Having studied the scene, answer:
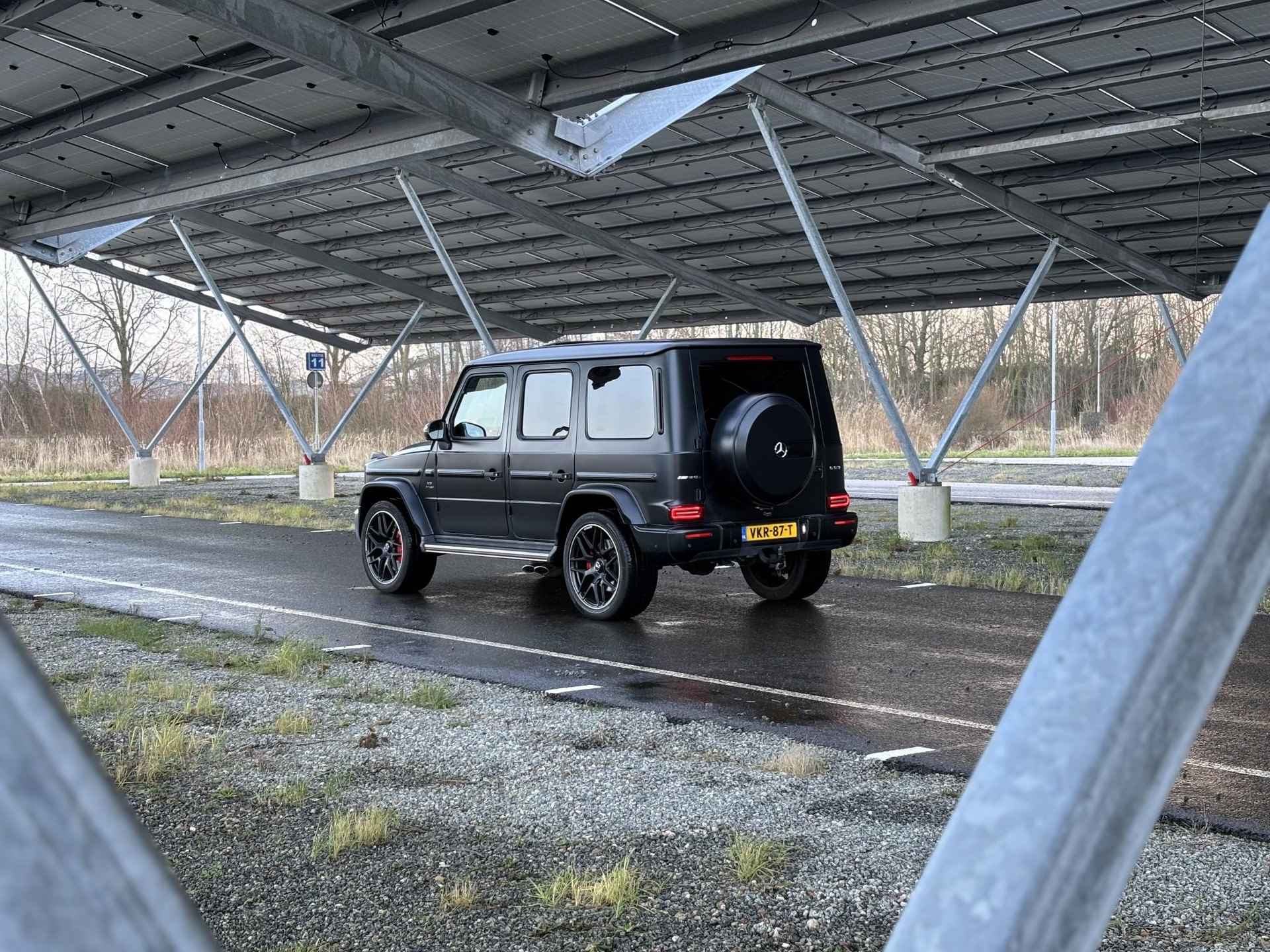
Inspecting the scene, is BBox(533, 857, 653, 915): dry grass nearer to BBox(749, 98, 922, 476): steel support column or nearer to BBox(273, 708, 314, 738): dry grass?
BBox(273, 708, 314, 738): dry grass

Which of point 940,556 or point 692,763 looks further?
point 940,556

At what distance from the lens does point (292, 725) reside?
696 cm

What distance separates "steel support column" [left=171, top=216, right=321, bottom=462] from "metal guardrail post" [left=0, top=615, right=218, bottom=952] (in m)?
24.0

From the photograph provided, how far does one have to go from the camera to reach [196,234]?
26250 millimetres

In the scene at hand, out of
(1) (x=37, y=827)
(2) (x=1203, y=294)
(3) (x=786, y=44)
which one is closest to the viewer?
(1) (x=37, y=827)

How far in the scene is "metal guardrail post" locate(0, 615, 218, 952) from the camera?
53 cm

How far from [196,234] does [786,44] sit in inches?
678

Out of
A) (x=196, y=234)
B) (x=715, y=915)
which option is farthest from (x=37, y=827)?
(x=196, y=234)

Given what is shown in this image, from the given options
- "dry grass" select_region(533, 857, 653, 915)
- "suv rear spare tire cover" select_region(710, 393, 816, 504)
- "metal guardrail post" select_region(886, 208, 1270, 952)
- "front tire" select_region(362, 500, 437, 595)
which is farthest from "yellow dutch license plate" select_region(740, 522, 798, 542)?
"metal guardrail post" select_region(886, 208, 1270, 952)

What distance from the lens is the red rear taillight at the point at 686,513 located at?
10430 mm

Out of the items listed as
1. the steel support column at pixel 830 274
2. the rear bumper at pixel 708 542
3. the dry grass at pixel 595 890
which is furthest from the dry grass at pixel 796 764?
the steel support column at pixel 830 274

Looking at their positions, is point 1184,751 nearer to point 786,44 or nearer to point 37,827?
point 37,827

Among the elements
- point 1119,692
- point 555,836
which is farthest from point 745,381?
point 1119,692

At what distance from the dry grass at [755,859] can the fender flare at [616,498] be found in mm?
5778
